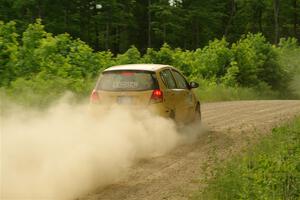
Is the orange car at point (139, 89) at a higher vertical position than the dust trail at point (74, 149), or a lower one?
higher

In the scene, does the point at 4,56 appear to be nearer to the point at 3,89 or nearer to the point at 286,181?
the point at 3,89

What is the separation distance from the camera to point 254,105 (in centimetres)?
2244

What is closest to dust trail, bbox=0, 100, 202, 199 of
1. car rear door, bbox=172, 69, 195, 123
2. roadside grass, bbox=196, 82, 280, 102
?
car rear door, bbox=172, 69, 195, 123

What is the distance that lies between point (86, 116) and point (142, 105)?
4.01 ft

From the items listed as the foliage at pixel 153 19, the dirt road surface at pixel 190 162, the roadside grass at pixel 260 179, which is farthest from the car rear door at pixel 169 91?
the foliage at pixel 153 19

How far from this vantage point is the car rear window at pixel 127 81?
1237cm

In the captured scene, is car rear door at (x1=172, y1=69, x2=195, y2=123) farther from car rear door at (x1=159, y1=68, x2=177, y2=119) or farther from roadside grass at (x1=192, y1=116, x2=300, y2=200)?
roadside grass at (x1=192, y1=116, x2=300, y2=200)

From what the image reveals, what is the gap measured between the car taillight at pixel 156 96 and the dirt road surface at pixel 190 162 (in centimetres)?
115

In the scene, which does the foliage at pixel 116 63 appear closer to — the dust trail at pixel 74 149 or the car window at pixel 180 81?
the car window at pixel 180 81

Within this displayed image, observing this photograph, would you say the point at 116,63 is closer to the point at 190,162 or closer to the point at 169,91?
the point at 169,91

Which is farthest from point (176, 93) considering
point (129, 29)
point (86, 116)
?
point (129, 29)

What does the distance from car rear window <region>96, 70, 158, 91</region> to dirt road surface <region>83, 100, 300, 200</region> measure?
158 cm

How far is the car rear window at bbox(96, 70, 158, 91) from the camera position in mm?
12368

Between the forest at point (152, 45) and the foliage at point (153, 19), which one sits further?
the foliage at point (153, 19)
